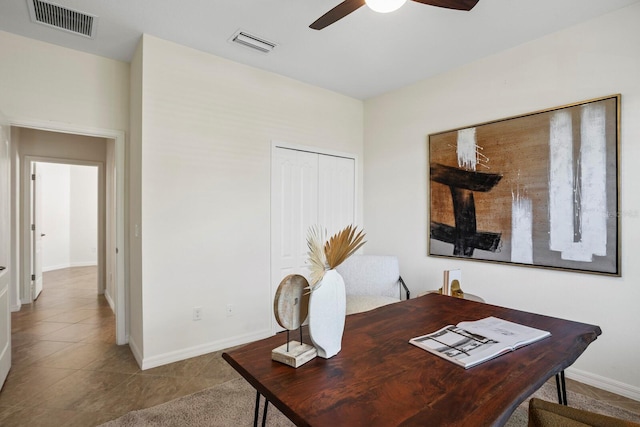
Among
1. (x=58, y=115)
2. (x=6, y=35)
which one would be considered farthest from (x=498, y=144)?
(x=6, y=35)

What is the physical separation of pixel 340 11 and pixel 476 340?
183 centimetres

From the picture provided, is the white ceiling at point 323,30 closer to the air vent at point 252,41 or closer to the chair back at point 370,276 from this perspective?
the air vent at point 252,41

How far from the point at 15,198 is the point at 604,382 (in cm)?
643

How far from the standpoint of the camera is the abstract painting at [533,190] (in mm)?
2410

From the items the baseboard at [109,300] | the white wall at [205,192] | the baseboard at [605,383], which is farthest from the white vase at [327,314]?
the baseboard at [109,300]

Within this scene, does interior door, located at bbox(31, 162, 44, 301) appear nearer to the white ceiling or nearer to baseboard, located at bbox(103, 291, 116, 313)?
baseboard, located at bbox(103, 291, 116, 313)

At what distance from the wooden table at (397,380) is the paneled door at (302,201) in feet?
7.05

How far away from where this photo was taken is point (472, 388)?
98cm

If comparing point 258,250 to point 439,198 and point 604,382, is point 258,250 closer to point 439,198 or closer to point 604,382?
point 439,198

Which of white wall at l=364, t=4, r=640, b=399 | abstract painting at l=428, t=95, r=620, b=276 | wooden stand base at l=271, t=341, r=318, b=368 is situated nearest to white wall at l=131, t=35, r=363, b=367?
white wall at l=364, t=4, r=640, b=399

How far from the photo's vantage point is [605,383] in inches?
94.7

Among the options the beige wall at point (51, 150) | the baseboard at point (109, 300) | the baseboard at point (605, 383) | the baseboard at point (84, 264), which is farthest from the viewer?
the baseboard at point (84, 264)

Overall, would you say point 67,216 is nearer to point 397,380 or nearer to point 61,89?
point 61,89

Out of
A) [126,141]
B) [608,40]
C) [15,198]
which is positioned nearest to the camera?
[608,40]
